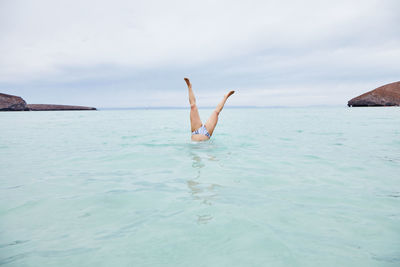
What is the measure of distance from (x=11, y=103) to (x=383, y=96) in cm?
11943

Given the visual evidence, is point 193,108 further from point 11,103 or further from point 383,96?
point 11,103

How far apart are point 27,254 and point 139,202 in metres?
1.51

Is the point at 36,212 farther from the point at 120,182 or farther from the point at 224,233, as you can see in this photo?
the point at 224,233

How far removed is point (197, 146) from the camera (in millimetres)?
8820

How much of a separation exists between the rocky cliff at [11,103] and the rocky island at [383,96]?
374ft

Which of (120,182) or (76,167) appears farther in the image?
(76,167)

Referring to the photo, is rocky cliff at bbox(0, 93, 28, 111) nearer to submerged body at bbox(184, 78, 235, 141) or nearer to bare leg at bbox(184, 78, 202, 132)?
submerged body at bbox(184, 78, 235, 141)

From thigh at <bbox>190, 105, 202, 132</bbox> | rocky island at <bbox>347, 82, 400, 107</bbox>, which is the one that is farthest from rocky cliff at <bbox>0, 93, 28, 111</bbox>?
rocky island at <bbox>347, 82, 400, 107</bbox>

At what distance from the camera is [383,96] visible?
266 ft

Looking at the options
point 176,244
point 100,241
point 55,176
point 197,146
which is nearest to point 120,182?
point 55,176

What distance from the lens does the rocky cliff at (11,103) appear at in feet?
262

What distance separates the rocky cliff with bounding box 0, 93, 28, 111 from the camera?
79812mm

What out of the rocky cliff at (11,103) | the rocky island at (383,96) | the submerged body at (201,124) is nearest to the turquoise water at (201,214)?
the submerged body at (201,124)

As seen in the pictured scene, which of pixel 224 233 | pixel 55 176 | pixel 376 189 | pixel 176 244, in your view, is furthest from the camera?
pixel 55 176
